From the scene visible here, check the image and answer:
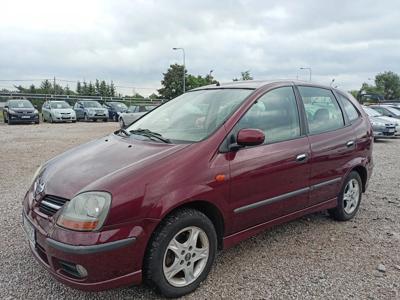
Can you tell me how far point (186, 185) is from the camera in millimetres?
2721

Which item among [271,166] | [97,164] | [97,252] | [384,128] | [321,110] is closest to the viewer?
[97,252]

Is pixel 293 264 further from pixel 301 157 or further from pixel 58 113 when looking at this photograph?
pixel 58 113

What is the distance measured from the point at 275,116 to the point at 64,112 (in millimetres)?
21849

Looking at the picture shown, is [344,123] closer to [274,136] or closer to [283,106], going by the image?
[283,106]

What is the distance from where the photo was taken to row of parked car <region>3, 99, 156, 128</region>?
69.2 ft

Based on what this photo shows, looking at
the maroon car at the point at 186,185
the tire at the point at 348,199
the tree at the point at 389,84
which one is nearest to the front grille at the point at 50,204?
the maroon car at the point at 186,185

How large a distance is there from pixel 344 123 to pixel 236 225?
215 centimetres

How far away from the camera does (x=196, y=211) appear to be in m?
2.84

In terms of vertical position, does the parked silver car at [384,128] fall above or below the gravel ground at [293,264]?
above

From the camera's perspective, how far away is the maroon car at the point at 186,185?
2.45 metres

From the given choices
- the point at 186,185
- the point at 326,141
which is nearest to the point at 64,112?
the point at 326,141

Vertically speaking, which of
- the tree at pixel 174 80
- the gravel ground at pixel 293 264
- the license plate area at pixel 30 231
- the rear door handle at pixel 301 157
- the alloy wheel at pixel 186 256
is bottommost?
the gravel ground at pixel 293 264

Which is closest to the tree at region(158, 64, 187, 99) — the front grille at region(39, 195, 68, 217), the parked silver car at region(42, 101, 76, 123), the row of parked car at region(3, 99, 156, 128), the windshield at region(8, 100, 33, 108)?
the row of parked car at region(3, 99, 156, 128)

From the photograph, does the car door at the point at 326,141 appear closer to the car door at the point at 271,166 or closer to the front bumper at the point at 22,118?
the car door at the point at 271,166
